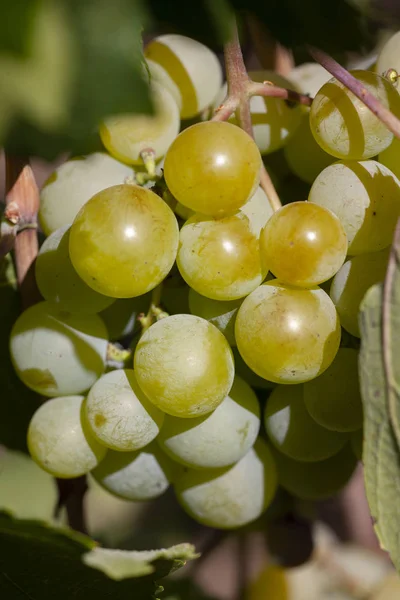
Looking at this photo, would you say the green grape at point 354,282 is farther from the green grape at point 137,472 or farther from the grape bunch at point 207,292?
the green grape at point 137,472

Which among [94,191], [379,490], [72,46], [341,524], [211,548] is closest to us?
[72,46]

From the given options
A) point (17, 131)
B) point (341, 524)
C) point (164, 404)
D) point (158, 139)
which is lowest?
point (341, 524)

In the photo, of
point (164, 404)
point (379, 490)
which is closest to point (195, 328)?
point (164, 404)

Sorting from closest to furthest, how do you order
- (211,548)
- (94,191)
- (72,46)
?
1. (72,46)
2. (94,191)
3. (211,548)

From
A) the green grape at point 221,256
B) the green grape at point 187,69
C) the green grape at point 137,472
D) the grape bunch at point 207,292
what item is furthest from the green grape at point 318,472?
the green grape at point 187,69

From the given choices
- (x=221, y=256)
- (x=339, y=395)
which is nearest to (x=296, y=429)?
(x=339, y=395)

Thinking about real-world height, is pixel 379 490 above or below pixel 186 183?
below

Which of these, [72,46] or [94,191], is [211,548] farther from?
[72,46]
